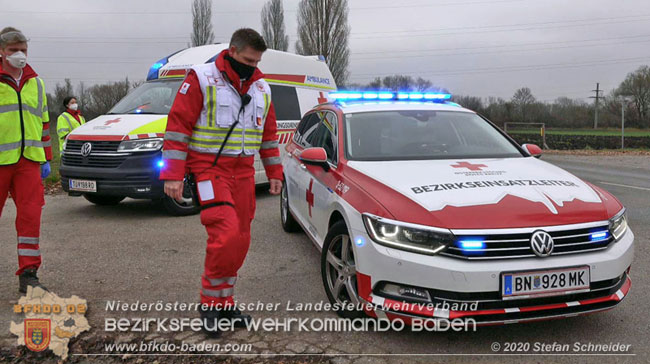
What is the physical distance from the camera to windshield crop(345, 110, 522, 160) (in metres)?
4.05

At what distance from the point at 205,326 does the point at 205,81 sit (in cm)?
154

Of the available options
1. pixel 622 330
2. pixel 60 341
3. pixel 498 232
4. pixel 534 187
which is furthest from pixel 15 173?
pixel 622 330

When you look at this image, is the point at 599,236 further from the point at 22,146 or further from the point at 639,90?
the point at 639,90

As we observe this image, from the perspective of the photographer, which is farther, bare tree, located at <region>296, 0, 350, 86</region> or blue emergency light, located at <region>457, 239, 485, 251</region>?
A: bare tree, located at <region>296, 0, 350, 86</region>

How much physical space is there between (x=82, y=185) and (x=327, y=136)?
12.8ft

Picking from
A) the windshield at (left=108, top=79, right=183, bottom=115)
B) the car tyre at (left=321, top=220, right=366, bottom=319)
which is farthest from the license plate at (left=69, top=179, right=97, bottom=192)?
the car tyre at (left=321, top=220, right=366, bottom=319)

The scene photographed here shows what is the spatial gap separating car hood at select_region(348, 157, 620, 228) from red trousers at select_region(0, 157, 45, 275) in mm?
2548

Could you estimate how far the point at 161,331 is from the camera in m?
3.30

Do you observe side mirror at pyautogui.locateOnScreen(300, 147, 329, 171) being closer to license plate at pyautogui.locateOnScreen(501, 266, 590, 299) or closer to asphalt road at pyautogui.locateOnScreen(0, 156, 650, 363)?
asphalt road at pyautogui.locateOnScreen(0, 156, 650, 363)

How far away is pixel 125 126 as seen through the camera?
21.9 ft

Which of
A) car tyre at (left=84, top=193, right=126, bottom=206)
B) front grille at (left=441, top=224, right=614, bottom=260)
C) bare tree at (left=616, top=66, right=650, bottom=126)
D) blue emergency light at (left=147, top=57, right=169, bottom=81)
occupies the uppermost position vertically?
bare tree at (left=616, top=66, right=650, bottom=126)

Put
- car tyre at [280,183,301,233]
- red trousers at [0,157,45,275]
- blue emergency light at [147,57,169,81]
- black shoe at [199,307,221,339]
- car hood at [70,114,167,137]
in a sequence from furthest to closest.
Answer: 1. blue emergency light at [147,57,169,81]
2. car hood at [70,114,167,137]
3. car tyre at [280,183,301,233]
4. red trousers at [0,157,45,275]
5. black shoe at [199,307,221,339]

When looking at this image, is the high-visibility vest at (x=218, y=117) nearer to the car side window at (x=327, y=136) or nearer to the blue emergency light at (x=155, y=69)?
the car side window at (x=327, y=136)

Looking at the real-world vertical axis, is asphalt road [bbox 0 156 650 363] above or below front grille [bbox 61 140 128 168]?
below
